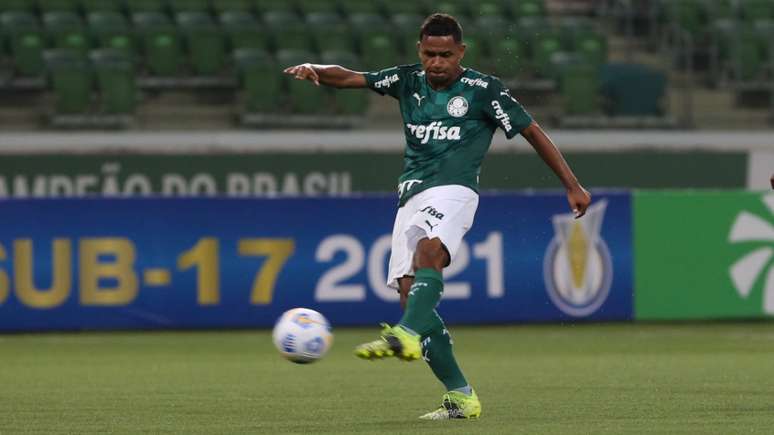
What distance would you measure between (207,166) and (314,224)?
10.3 feet

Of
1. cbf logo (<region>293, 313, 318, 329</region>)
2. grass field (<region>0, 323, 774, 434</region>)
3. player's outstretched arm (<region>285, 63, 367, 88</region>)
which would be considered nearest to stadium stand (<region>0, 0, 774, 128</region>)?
grass field (<region>0, 323, 774, 434</region>)

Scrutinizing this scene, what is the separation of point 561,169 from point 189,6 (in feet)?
46.0

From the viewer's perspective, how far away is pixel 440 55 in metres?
7.53

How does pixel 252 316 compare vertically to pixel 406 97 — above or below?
below

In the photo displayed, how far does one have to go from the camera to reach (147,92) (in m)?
19.8

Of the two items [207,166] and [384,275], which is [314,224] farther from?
[207,166]

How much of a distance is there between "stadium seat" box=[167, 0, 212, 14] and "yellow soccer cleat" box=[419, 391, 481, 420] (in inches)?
544

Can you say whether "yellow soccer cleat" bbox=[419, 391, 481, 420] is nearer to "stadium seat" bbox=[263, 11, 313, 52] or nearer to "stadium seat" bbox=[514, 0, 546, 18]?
"stadium seat" bbox=[263, 11, 313, 52]

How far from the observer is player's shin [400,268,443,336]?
7148 millimetres

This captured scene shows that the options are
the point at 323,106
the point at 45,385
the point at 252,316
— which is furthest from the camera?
the point at 323,106

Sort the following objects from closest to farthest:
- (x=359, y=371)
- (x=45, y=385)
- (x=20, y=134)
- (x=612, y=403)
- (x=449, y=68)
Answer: (x=449, y=68) → (x=612, y=403) → (x=45, y=385) → (x=359, y=371) → (x=20, y=134)

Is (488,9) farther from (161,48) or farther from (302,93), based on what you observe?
(161,48)

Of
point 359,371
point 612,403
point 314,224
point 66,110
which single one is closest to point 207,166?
point 66,110

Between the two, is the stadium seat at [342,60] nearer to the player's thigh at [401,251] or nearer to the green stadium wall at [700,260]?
the green stadium wall at [700,260]
